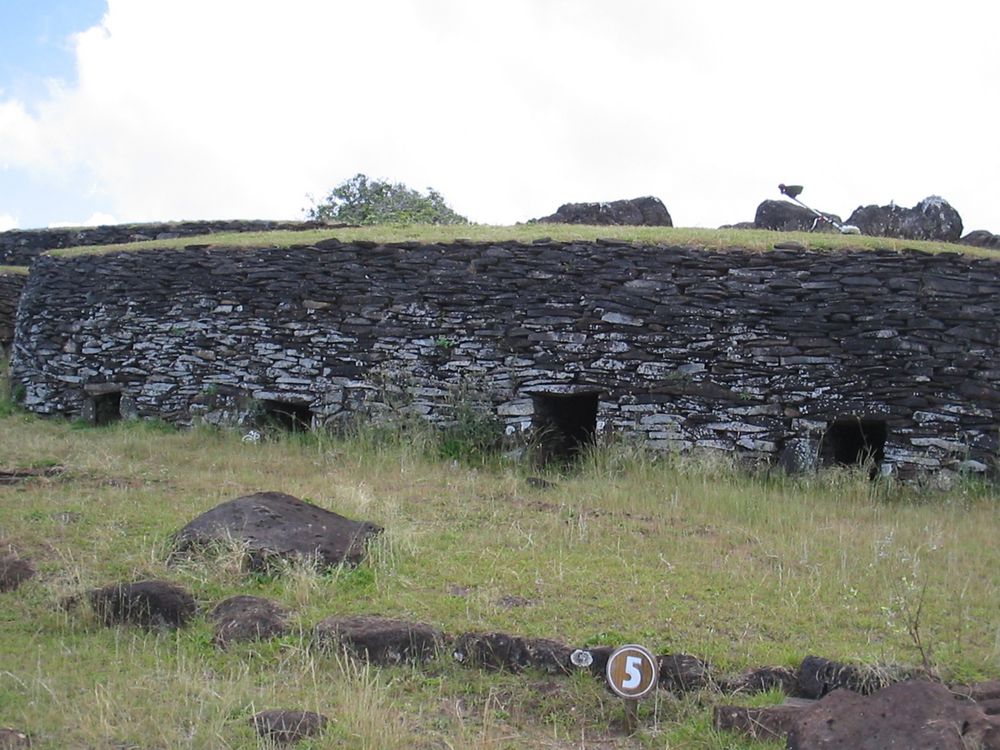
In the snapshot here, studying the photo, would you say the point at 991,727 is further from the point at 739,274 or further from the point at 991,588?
the point at 739,274

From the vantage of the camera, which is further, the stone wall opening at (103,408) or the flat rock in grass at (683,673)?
the stone wall opening at (103,408)

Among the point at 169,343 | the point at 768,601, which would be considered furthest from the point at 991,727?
the point at 169,343

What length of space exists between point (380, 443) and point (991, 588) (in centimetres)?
594

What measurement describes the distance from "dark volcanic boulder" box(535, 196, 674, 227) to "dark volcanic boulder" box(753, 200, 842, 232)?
1315mm

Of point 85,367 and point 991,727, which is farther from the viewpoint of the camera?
point 85,367

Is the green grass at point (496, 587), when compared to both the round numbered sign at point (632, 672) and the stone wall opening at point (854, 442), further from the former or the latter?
the stone wall opening at point (854, 442)

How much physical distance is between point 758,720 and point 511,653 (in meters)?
1.30

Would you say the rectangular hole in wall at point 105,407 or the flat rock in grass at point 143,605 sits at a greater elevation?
the flat rock in grass at point 143,605

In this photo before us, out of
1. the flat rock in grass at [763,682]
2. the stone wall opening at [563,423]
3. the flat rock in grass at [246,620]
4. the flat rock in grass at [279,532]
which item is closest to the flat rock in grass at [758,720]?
the flat rock in grass at [763,682]

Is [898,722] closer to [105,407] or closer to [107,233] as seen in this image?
[105,407]

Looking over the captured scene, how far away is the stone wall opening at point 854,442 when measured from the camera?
372 inches

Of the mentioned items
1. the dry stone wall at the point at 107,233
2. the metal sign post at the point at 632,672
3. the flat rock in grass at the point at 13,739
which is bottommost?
the flat rock in grass at the point at 13,739

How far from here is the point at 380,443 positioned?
10203 mm

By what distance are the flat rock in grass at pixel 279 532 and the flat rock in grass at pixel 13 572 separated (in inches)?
34.2
